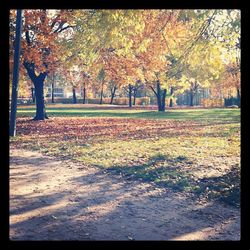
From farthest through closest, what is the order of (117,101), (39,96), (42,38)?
(117,101) → (39,96) → (42,38)

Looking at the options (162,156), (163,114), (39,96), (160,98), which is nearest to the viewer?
(162,156)

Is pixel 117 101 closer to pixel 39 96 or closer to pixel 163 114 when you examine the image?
pixel 163 114

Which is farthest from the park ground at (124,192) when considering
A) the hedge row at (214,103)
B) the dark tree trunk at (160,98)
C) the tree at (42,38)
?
the hedge row at (214,103)

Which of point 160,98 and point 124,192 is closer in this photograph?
point 124,192

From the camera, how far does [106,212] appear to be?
5723mm

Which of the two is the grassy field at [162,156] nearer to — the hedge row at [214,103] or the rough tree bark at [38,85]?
the rough tree bark at [38,85]

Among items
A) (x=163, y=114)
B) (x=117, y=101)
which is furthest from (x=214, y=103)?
(x=163, y=114)

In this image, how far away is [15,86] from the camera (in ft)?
34.8

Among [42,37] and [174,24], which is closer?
[174,24]

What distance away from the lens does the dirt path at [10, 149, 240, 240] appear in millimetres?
4868
